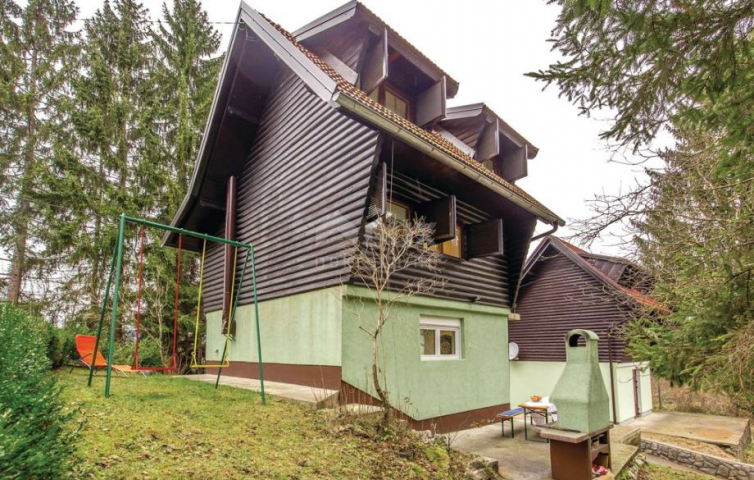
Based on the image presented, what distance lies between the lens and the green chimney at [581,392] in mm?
5641

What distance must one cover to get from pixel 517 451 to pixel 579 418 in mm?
1752

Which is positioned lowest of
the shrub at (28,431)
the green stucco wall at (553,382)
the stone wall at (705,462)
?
the stone wall at (705,462)

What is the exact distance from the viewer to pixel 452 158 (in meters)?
7.40

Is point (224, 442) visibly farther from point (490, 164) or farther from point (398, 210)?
point (490, 164)

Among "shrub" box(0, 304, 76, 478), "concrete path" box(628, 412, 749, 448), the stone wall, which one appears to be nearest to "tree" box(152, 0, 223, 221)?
"shrub" box(0, 304, 76, 478)

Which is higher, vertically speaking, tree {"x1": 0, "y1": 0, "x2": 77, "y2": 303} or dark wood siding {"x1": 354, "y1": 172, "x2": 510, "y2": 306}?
tree {"x1": 0, "y1": 0, "x2": 77, "y2": 303}

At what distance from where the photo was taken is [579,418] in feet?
18.5

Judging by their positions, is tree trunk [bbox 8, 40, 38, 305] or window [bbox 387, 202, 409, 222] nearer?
window [bbox 387, 202, 409, 222]

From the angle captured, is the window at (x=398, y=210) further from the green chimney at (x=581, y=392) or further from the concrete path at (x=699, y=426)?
Answer: the concrete path at (x=699, y=426)

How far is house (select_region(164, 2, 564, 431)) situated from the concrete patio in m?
0.65

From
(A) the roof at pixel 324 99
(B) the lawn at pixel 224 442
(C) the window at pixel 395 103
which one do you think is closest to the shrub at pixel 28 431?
(B) the lawn at pixel 224 442

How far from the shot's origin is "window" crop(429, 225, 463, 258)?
8.86 metres

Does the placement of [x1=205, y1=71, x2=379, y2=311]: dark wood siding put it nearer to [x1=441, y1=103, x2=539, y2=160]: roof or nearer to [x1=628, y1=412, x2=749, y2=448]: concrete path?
[x1=441, y1=103, x2=539, y2=160]: roof

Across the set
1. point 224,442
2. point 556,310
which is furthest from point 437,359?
point 556,310
